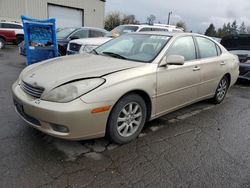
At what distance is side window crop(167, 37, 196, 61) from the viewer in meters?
3.53

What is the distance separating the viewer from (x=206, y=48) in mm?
4324

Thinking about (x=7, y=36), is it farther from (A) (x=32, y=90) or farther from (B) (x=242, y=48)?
(A) (x=32, y=90)

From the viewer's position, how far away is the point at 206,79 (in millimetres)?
4168

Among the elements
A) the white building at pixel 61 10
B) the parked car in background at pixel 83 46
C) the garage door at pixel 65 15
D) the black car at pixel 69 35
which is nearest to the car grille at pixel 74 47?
the parked car in background at pixel 83 46

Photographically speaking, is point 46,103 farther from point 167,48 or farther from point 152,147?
point 167,48

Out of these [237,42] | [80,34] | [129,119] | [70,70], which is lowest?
[129,119]

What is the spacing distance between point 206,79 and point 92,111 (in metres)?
2.55

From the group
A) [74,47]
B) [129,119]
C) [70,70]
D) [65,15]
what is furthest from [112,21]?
[129,119]

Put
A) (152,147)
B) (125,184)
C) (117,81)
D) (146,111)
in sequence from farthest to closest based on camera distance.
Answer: (146,111), (152,147), (117,81), (125,184)

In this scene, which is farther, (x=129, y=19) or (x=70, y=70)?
(x=129, y=19)

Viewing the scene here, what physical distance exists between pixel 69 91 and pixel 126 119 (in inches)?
33.6

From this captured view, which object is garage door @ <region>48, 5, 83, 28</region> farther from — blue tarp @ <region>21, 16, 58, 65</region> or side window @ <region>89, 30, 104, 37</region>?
blue tarp @ <region>21, 16, 58, 65</region>

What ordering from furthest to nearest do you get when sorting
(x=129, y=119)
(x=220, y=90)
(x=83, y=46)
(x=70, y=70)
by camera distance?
(x=83, y=46), (x=220, y=90), (x=129, y=119), (x=70, y=70)

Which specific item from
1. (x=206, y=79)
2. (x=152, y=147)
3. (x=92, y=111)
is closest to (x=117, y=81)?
(x=92, y=111)
